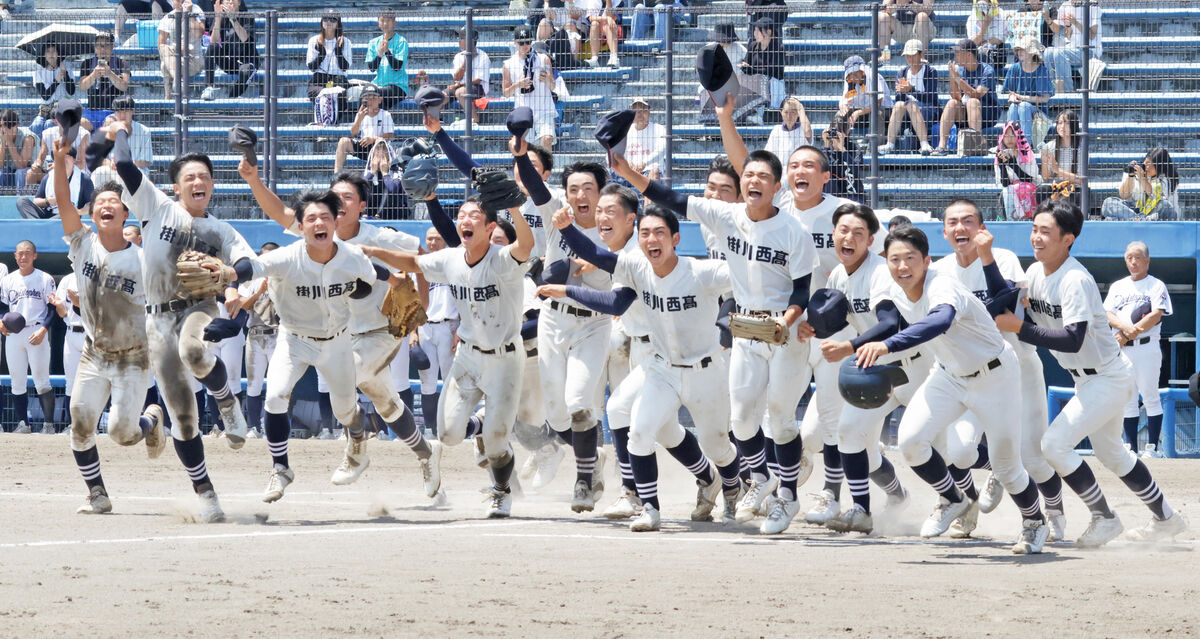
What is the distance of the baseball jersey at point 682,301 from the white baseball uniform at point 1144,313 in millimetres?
6253

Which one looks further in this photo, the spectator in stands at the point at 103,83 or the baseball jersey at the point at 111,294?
the spectator in stands at the point at 103,83

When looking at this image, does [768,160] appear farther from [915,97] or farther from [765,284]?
[915,97]

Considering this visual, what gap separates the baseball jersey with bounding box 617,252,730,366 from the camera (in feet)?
29.3

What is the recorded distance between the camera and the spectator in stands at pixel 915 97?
15406 millimetres

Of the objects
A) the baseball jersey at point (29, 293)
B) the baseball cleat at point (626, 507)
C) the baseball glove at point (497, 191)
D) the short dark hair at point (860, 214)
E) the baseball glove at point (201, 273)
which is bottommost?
the baseball cleat at point (626, 507)

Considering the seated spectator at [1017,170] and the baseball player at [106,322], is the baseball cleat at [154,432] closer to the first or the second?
the baseball player at [106,322]

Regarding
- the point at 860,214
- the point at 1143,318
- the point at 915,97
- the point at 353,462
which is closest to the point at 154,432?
the point at 353,462

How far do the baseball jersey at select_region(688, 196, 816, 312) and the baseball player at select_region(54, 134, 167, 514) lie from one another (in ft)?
11.4

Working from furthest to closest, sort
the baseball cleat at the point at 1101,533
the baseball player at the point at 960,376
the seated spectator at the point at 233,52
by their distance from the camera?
the seated spectator at the point at 233,52
the baseball cleat at the point at 1101,533
the baseball player at the point at 960,376

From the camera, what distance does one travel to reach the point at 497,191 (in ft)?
28.8

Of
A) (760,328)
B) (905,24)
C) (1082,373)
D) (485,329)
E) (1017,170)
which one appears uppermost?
(905,24)

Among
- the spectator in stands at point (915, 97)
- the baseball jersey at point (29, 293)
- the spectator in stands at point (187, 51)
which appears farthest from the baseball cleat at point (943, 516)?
the spectator in stands at point (187, 51)

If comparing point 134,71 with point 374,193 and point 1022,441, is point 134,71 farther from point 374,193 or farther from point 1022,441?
point 1022,441

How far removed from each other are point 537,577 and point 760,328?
6.42 feet
